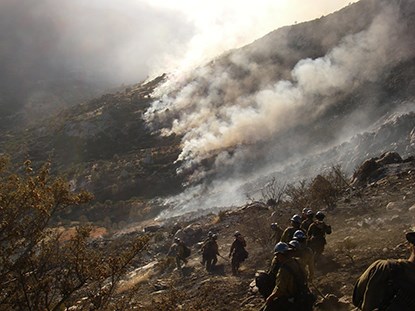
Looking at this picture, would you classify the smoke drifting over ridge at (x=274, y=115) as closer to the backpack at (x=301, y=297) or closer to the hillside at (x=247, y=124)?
the hillside at (x=247, y=124)

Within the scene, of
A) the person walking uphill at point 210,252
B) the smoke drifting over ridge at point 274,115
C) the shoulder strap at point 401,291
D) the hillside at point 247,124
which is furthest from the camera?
the smoke drifting over ridge at point 274,115

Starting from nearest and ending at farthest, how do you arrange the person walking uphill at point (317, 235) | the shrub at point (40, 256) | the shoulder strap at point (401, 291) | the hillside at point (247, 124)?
the shoulder strap at point (401, 291) → the shrub at point (40, 256) → the person walking uphill at point (317, 235) → the hillside at point (247, 124)

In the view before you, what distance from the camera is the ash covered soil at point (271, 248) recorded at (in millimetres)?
7844

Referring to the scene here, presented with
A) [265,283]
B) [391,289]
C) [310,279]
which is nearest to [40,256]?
[265,283]

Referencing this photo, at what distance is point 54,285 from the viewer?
16.8 ft

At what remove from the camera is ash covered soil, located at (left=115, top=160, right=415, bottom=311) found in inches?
Result: 309

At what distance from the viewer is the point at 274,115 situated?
4003 cm

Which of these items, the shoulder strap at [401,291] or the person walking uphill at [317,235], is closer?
the shoulder strap at [401,291]

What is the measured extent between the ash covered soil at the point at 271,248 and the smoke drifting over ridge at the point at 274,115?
11.5 meters

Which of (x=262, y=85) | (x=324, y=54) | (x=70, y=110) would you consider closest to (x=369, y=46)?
(x=324, y=54)

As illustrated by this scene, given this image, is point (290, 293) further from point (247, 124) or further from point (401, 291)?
point (247, 124)

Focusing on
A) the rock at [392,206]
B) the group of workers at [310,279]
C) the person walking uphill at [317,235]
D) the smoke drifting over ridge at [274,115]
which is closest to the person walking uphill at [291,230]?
the group of workers at [310,279]

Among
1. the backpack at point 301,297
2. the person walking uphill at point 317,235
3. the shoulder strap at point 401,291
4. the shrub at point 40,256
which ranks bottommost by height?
the person walking uphill at point 317,235

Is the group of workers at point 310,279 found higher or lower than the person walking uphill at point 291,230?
higher
